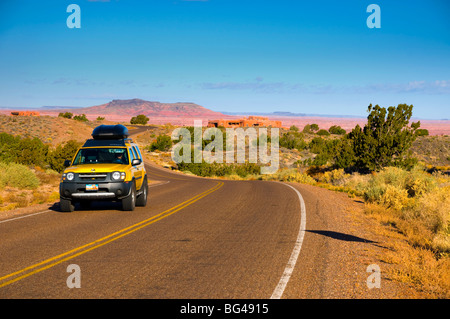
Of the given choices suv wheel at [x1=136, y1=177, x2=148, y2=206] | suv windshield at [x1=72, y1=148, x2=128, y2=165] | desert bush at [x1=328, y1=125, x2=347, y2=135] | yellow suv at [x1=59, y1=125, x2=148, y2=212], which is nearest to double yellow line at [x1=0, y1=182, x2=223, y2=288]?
yellow suv at [x1=59, y1=125, x2=148, y2=212]

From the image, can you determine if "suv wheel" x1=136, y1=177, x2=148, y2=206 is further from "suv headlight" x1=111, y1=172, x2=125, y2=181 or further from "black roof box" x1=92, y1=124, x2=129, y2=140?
"black roof box" x1=92, y1=124, x2=129, y2=140

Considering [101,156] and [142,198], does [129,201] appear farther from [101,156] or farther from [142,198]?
[101,156]

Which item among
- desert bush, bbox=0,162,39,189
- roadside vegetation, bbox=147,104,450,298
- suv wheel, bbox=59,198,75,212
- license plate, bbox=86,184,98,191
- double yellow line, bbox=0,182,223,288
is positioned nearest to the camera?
double yellow line, bbox=0,182,223,288

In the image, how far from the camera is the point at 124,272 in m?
6.06

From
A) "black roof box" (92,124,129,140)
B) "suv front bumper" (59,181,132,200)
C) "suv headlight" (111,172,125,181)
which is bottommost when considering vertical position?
"suv front bumper" (59,181,132,200)

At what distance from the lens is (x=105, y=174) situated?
1172 centimetres

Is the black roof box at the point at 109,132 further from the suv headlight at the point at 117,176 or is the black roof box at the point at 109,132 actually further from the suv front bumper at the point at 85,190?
the suv front bumper at the point at 85,190

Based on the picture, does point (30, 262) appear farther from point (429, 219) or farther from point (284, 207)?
point (429, 219)

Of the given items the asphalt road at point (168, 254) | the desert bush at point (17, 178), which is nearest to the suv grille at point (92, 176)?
the asphalt road at point (168, 254)

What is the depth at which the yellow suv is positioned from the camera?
457 inches

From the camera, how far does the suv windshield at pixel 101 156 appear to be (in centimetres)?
1279

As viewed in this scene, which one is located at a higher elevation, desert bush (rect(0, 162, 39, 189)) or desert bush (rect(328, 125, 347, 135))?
desert bush (rect(328, 125, 347, 135))

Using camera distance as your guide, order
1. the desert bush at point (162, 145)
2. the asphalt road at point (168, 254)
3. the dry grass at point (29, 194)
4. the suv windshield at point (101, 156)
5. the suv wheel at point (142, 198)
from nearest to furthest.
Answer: the asphalt road at point (168, 254)
the suv windshield at point (101, 156)
the suv wheel at point (142, 198)
the dry grass at point (29, 194)
the desert bush at point (162, 145)

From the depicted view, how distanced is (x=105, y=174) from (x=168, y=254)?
539cm
